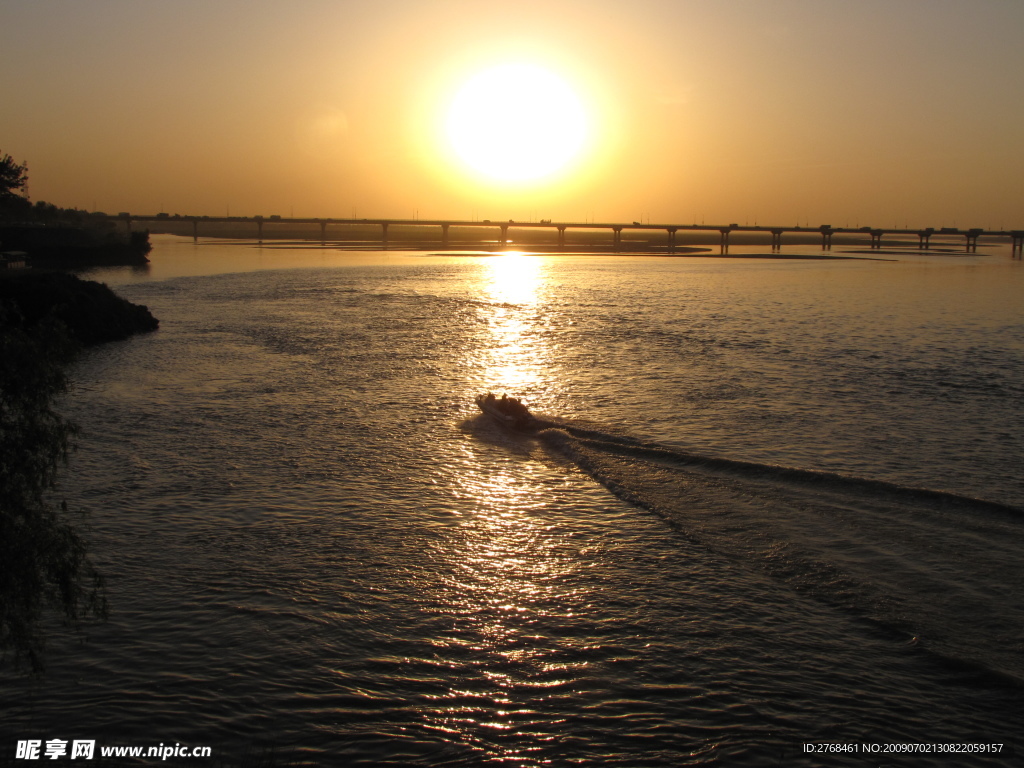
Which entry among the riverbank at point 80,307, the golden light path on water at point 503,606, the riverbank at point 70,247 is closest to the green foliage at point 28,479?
the golden light path on water at point 503,606

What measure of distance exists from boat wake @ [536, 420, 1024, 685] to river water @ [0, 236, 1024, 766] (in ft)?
0.17

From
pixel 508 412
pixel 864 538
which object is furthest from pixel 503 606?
pixel 508 412

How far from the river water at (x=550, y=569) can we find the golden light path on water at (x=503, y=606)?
5 cm

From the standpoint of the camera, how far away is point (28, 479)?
21.5 ft

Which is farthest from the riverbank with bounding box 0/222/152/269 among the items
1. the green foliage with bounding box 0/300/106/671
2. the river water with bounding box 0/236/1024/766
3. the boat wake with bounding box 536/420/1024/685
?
the green foliage with bounding box 0/300/106/671

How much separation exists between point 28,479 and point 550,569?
655 centimetres

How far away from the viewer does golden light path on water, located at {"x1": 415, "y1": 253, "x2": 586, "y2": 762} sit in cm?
754

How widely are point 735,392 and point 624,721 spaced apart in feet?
52.5

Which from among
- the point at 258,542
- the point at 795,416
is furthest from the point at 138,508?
the point at 795,416

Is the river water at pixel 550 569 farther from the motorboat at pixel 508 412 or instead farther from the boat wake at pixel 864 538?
the motorboat at pixel 508 412

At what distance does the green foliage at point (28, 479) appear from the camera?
6.18 metres

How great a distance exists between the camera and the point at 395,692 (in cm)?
801

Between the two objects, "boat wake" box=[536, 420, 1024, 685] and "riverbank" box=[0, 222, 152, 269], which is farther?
"riverbank" box=[0, 222, 152, 269]

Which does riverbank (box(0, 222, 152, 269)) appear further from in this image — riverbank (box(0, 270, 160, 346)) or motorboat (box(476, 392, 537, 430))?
motorboat (box(476, 392, 537, 430))
